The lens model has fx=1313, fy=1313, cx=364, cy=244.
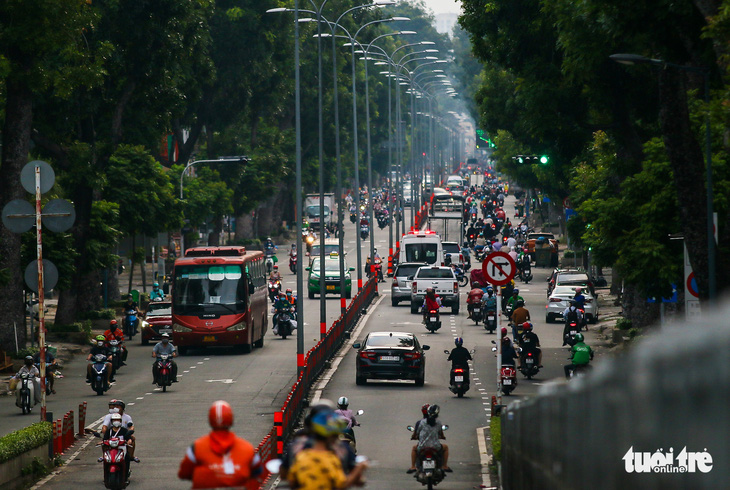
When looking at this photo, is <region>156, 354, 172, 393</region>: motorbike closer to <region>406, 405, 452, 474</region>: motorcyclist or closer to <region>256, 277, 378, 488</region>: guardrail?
<region>256, 277, 378, 488</region>: guardrail

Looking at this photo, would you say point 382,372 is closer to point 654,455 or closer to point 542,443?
point 542,443

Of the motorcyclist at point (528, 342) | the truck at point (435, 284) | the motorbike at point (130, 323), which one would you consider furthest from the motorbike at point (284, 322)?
the motorcyclist at point (528, 342)

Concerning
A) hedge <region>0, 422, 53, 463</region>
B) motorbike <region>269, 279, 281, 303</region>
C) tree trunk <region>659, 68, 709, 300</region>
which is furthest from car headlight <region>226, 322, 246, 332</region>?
tree trunk <region>659, 68, 709, 300</region>

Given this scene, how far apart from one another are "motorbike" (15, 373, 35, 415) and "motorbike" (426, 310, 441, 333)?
17541 millimetres

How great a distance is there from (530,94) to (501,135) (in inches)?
2266

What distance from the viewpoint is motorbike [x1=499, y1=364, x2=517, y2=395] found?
29.4 metres

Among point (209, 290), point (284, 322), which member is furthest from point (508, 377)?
point (284, 322)

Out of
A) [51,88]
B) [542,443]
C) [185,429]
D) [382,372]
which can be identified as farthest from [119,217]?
[542,443]

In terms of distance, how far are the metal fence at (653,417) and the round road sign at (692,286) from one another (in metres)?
11.7

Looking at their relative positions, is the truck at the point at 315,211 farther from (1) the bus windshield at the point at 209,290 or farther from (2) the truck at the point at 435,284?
(1) the bus windshield at the point at 209,290

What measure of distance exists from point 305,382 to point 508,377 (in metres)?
4.67

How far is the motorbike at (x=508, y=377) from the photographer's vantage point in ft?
96.6

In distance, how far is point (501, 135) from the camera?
89.6 m

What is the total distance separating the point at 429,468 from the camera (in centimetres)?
1969
